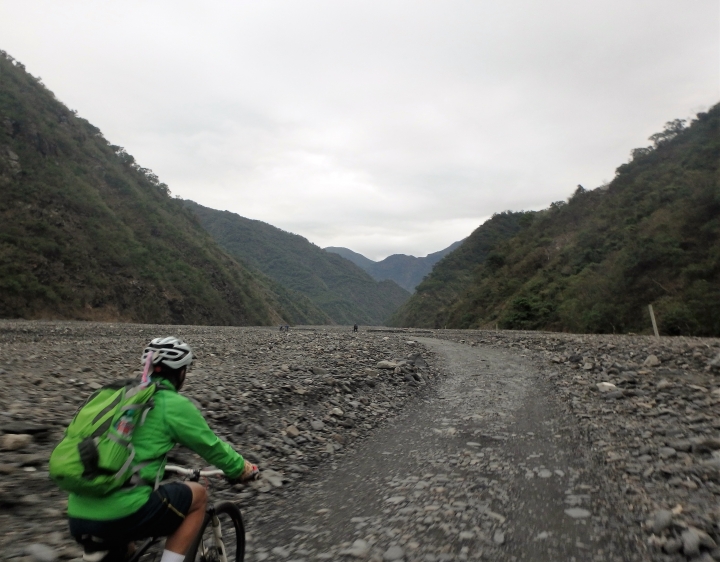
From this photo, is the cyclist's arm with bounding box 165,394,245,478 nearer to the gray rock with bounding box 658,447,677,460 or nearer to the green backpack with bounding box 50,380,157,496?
the green backpack with bounding box 50,380,157,496

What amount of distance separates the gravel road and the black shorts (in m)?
1.52

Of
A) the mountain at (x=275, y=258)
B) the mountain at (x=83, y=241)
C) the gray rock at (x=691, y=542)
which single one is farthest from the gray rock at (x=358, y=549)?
the mountain at (x=275, y=258)

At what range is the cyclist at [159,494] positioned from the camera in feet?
8.14

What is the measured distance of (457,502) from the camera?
4828mm

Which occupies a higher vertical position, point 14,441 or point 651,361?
point 14,441

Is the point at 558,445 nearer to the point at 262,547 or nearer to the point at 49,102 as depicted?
the point at 262,547

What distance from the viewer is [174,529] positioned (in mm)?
2760

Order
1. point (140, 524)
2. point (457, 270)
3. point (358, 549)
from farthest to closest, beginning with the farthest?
point (457, 270)
point (358, 549)
point (140, 524)

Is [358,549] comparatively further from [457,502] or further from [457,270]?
[457,270]

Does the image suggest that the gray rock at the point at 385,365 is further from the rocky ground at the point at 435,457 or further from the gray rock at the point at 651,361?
the gray rock at the point at 651,361

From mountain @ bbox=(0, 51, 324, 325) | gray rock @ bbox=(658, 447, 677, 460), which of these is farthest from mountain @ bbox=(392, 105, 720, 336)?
mountain @ bbox=(0, 51, 324, 325)

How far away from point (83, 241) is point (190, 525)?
167 feet

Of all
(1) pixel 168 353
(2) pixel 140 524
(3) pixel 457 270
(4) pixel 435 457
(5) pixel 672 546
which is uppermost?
(3) pixel 457 270

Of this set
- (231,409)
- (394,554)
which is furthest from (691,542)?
(231,409)
